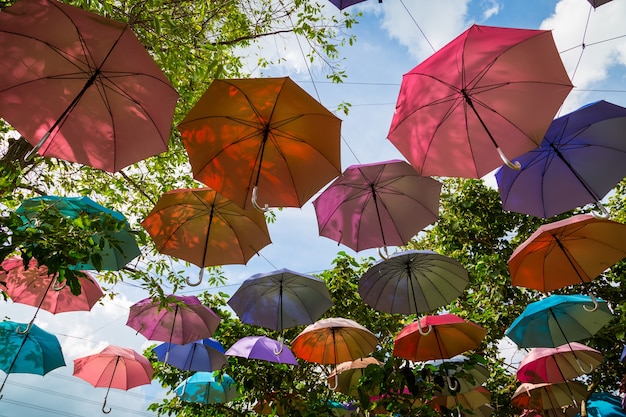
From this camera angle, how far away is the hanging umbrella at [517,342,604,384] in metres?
6.52

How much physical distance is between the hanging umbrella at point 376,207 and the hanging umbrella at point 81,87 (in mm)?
2388

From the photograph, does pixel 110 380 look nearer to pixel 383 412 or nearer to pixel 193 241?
pixel 193 241

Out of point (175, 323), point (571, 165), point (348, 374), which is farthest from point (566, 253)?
point (175, 323)

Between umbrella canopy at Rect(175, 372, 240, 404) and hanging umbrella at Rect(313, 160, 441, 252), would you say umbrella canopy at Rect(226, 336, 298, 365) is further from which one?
hanging umbrella at Rect(313, 160, 441, 252)

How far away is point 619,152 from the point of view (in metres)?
4.38

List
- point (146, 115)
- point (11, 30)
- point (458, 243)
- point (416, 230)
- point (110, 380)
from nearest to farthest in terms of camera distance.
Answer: point (11, 30), point (146, 115), point (416, 230), point (110, 380), point (458, 243)

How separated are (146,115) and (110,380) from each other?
6833mm

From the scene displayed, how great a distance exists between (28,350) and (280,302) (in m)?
4.41

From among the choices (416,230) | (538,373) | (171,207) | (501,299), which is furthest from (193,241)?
(501,299)

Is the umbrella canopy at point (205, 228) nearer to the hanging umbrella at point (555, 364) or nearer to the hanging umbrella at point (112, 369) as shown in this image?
the hanging umbrella at point (112, 369)

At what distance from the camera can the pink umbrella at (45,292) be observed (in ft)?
19.1

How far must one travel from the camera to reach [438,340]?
6156 mm

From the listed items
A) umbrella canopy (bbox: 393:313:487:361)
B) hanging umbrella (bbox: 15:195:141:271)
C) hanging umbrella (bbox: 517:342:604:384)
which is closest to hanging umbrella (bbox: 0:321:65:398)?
hanging umbrella (bbox: 15:195:141:271)

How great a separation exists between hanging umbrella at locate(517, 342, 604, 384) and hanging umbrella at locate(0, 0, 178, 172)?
6669mm
